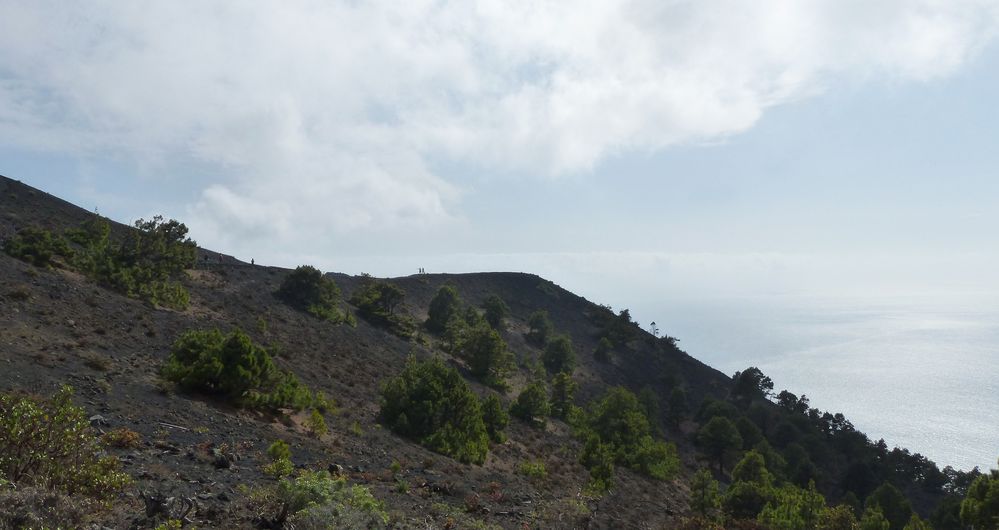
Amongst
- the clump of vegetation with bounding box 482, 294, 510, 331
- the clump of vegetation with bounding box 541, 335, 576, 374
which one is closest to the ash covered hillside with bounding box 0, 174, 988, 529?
the clump of vegetation with bounding box 541, 335, 576, 374

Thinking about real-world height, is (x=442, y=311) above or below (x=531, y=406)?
above

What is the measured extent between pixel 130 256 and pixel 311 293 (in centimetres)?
1328

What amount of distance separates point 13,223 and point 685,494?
3955 centimetres

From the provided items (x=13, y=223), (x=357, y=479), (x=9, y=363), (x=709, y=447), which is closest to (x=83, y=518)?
(x=357, y=479)

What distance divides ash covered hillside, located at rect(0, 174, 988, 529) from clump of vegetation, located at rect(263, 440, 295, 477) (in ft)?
0.13

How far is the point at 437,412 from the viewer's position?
22.6 meters

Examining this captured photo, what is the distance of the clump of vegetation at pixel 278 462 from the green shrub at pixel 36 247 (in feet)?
67.5

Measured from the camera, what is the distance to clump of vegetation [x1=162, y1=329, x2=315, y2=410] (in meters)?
17.2

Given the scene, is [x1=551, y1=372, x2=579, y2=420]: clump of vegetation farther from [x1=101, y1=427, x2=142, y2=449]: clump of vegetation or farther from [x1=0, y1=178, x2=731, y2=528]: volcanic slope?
[x1=101, y1=427, x2=142, y2=449]: clump of vegetation

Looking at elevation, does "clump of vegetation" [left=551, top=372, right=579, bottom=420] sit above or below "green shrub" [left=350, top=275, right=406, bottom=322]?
below

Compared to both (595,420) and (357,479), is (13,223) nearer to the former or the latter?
(357,479)

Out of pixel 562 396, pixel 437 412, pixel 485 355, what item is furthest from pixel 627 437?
pixel 437 412

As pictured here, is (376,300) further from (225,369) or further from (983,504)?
(983,504)

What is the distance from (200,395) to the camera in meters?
17.1
